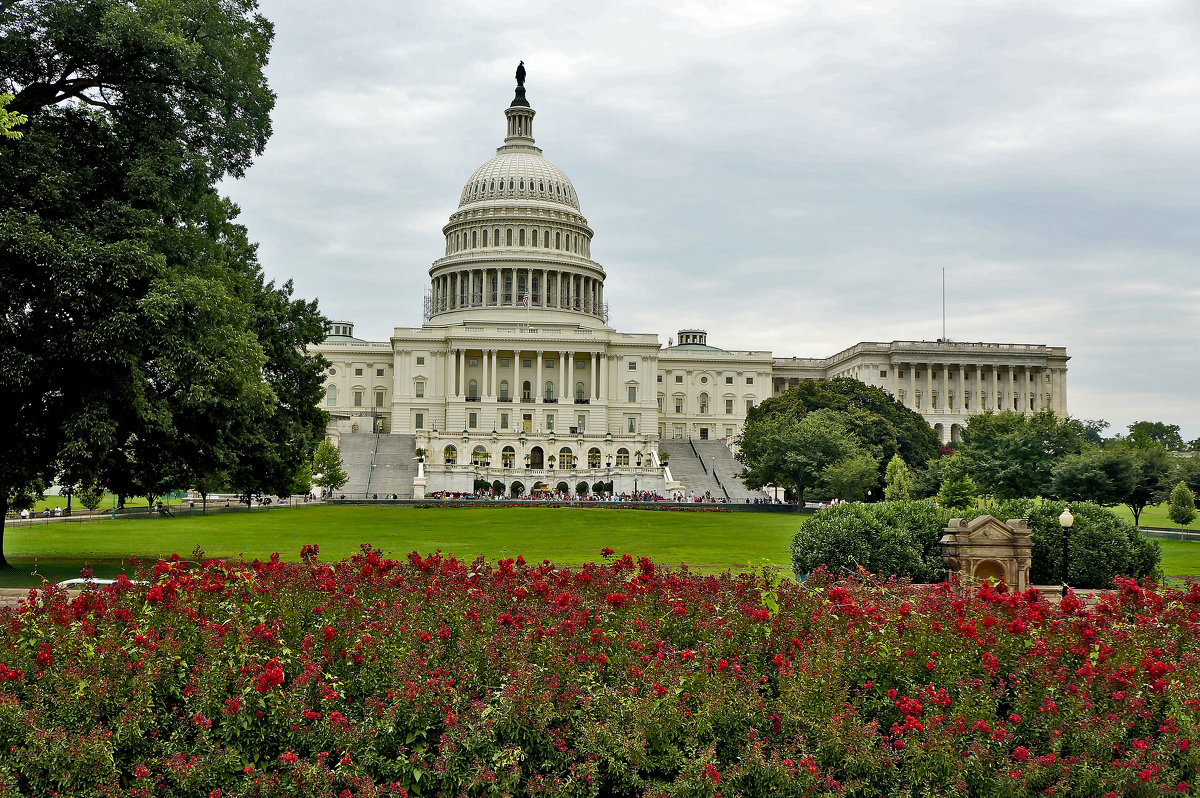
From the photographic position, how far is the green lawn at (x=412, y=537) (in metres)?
31.0

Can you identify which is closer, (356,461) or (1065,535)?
(1065,535)

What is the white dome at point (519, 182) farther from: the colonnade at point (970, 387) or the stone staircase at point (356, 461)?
the colonnade at point (970, 387)

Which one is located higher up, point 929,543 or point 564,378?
point 564,378

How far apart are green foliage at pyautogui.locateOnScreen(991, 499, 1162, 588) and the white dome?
114 meters

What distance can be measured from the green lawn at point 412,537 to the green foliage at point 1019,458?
1329 centimetres

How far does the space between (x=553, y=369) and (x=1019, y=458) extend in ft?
226

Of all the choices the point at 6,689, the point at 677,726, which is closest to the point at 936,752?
the point at 677,726

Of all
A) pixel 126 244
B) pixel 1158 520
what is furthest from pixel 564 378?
pixel 126 244

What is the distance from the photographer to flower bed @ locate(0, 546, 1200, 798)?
879 centimetres

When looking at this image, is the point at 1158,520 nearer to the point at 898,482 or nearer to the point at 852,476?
the point at 898,482

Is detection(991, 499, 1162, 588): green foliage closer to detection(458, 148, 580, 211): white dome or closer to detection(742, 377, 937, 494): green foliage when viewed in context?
detection(742, 377, 937, 494): green foliage

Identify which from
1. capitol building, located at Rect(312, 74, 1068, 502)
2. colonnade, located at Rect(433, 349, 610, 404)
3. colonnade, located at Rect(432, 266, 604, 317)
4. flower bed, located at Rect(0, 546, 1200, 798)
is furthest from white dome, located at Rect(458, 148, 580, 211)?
flower bed, located at Rect(0, 546, 1200, 798)

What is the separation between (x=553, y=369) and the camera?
122 m

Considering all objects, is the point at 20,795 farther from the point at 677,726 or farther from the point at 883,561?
the point at 883,561
